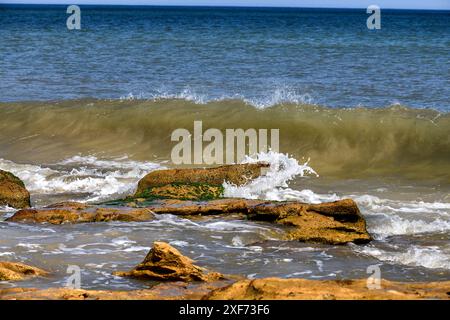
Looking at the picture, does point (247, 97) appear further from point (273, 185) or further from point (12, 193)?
point (12, 193)

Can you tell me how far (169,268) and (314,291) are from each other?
187cm

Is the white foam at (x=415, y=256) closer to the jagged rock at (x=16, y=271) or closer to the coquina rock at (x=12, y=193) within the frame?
the jagged rock at (x=16, y=271)

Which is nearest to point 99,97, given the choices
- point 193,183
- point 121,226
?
point 193,183

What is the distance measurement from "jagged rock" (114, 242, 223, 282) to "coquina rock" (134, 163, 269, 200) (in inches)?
149

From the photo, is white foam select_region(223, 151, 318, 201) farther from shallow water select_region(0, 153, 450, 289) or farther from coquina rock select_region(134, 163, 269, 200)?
shallow water select_region(0, 153, 450, 289)

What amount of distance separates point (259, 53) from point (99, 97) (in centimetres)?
1365

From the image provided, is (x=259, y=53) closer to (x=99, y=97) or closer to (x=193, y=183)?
(x=99, y=97)

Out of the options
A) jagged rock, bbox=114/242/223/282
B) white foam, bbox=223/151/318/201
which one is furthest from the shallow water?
white foam, bbox=223/151/318/201

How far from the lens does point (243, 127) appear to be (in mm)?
19562

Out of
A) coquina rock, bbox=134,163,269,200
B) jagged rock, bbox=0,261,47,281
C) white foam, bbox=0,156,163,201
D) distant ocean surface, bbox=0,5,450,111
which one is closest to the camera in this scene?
jagged rock, bbox=0,261,47,281

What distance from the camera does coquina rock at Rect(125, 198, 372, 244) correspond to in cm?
916

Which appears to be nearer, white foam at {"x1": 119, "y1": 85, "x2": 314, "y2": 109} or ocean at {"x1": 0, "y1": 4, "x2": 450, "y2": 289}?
ocean at {"x1": 0, "y1": 4, "x2": 450, "y2": 289}

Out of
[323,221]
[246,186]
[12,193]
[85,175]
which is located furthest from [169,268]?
[85,175]

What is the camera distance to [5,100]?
75.0 ft
